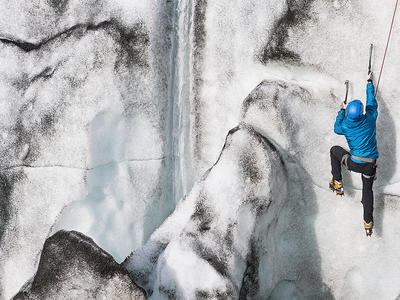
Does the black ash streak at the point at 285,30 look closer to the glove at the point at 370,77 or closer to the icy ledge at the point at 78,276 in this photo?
the glove at the point at 370,77

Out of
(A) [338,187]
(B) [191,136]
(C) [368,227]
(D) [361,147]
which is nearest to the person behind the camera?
(D) [361,147]

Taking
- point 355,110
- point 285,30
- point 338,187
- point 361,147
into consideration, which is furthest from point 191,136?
point 355,110

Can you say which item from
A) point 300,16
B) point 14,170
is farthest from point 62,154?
point 300,16

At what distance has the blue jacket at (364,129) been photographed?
6.40 meters

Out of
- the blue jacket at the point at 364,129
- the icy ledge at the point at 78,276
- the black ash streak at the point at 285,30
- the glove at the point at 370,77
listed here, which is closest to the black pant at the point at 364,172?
the blue jacket at the point at 364,129

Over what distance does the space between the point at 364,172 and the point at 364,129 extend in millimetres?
606

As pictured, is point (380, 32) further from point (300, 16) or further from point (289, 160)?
point (289, 160)

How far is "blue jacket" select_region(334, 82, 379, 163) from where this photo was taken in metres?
6.40

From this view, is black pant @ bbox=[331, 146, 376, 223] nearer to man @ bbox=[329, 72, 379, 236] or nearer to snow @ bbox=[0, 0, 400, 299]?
man @ bbox=[329, 72, 379, 236]

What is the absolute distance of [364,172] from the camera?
6.68 meters

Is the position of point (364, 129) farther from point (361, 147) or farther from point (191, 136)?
point (191, 136)

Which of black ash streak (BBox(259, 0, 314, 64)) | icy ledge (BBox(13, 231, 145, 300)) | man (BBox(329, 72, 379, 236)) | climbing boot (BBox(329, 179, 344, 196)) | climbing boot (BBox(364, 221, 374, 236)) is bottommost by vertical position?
icy ledge (BBox(13, 231, 145, 300))

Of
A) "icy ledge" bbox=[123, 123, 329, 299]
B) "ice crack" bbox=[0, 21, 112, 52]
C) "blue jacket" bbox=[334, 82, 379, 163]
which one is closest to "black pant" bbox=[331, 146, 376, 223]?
"blue jacket" bbox=[334, 82, 379, 163]

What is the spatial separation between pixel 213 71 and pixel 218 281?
131 inches
